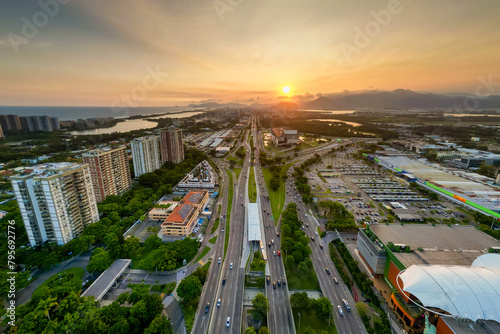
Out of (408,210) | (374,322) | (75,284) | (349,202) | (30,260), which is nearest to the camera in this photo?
(374,322)

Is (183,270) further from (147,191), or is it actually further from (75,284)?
(147,191)

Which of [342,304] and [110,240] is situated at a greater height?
[110,240]

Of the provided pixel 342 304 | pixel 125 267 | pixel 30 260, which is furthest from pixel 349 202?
pixel 30 260

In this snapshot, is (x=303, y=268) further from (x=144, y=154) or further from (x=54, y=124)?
(x=54, y=124)

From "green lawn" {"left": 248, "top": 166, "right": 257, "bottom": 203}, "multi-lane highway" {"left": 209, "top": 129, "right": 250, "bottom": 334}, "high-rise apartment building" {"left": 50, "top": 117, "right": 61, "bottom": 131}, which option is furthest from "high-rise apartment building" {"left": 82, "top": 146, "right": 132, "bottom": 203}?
"high-rise apartment building" {"left": 50, "top": 117, "right": 61, "bottom": 131}

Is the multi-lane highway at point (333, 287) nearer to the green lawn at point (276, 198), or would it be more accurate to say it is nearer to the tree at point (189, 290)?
the green lawn at point (276, 198)

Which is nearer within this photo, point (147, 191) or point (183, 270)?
point (183, 270)

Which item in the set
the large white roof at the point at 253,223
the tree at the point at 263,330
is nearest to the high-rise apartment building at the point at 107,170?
the large white roof at the point at 253,223

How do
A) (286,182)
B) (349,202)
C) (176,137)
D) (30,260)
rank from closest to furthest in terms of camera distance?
(30,260), (349,202), (286,182), (176,137)
